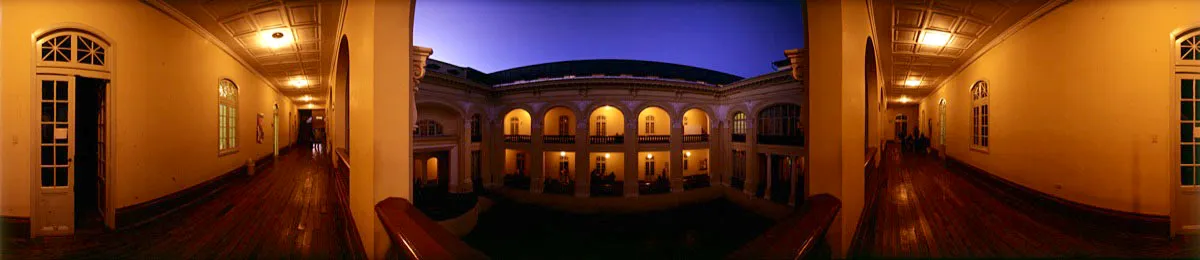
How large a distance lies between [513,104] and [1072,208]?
642cm

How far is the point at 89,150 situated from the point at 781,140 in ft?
25.1

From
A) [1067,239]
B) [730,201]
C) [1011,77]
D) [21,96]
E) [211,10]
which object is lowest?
[730,201]

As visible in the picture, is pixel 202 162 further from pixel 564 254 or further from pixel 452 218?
pixel 564 254

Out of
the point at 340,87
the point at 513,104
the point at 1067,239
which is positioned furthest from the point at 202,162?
the point at 1067,239

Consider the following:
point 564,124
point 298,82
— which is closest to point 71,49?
point 298,82

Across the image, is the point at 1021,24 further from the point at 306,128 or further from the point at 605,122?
the point at 306,128

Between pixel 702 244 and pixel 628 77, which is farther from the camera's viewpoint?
pixel 628 77

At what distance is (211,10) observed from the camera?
2.12 metres

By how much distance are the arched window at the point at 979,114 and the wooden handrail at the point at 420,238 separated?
3540 mm

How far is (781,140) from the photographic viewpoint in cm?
566

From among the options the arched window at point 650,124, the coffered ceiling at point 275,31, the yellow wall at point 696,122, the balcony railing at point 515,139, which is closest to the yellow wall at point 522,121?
the balcony railing at point 515,139

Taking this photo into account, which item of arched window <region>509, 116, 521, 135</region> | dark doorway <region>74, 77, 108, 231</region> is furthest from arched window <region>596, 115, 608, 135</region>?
dark doorway <region>74, 77, 108, 231</region>

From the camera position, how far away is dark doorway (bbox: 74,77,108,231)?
1.73m

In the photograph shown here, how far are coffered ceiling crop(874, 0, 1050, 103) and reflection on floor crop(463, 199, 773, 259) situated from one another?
222 cm
